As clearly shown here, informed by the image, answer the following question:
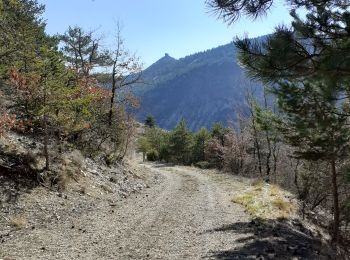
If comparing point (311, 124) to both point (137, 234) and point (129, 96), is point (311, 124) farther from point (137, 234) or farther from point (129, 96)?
point (129, 96)

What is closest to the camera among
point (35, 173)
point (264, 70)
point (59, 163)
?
point (264, 70)

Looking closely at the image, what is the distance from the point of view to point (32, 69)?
1312 cm

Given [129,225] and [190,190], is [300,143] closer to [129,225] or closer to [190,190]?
[190,190]

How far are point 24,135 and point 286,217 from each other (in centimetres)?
1032

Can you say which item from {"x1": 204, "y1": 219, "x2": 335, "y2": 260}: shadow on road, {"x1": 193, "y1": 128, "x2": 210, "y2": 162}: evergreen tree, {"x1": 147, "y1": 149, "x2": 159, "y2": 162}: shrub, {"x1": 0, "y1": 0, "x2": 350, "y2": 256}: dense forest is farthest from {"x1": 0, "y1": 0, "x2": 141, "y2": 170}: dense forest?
{"x1": 193, "y1": 128, "x2": 210, "y2": 162}: evergreen tree

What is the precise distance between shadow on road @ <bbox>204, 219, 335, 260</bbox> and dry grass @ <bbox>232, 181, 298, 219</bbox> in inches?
38.4

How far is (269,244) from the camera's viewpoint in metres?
10.3

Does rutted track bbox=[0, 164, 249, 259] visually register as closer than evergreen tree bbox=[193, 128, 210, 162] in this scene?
Yes

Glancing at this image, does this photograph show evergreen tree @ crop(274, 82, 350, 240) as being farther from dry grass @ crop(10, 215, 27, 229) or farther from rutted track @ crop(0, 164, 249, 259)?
dry grass @ crop(10, 215, 27, 229)

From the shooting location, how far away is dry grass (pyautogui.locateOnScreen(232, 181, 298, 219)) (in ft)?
48.9

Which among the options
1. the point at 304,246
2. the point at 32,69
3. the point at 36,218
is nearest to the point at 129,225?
the point at 36,218

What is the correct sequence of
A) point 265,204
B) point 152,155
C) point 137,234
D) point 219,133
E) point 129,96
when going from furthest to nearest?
1. point 219,133
2. point 152,155
3. point 129,96
4. point 265,204
5. point 137,234

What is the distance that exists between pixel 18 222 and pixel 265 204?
9.96 meters

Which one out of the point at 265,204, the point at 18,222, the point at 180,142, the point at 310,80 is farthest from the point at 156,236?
the point at 180,142
